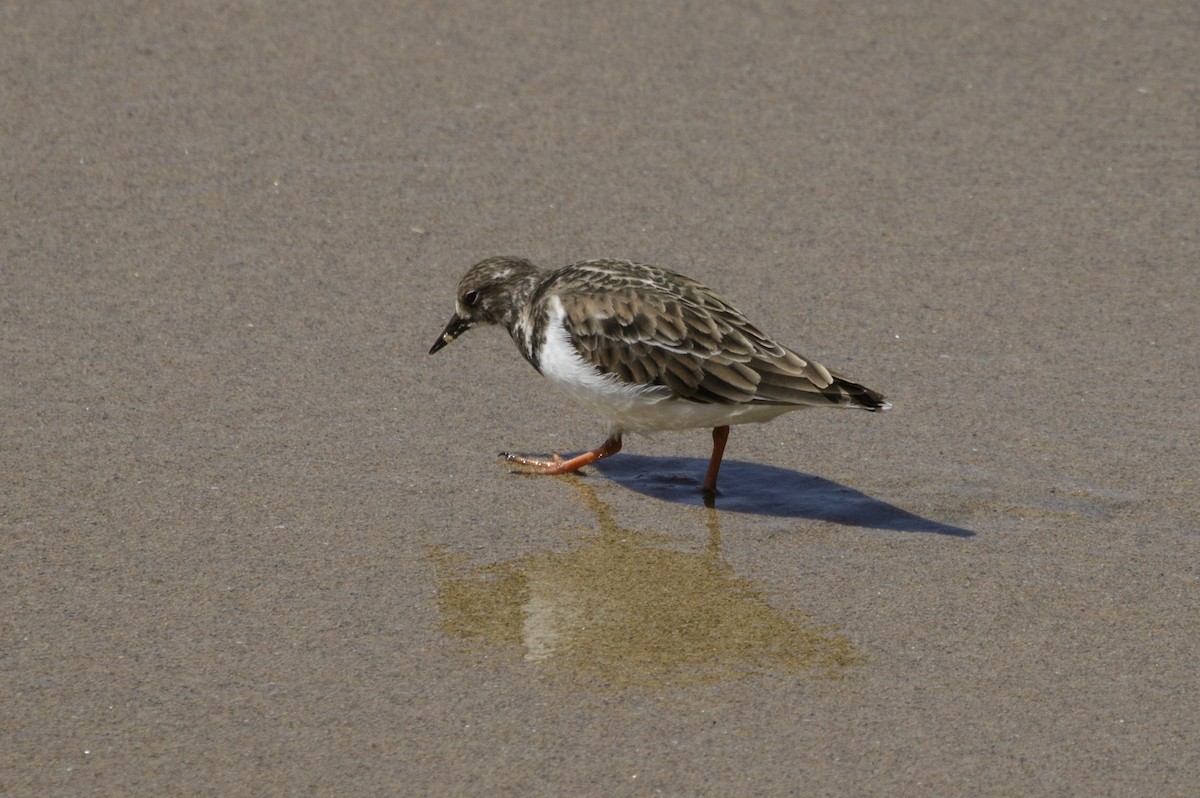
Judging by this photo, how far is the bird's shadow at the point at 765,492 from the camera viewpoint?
6949mm

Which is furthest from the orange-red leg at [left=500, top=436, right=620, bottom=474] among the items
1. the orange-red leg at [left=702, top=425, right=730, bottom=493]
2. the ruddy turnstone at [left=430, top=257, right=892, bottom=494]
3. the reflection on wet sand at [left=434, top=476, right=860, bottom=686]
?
the reflection on wet sand at [left=434, top=476, right=860, bottom=686]

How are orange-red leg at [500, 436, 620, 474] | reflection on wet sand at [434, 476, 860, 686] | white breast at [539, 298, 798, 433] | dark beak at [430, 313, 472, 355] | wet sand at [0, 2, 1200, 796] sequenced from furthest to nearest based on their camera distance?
dark beak at [430, 313, 472, 355] → orange-red leg at [500, 436, 620, 474] → white breast at [539, 298, 798, 433] → reflection on wet sand at [434, 476, 860, 686] → wet sand at [0, 2, 1200, 796]

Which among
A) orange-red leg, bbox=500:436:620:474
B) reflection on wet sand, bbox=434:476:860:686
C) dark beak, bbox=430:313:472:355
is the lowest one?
reflection on wet sand, bbox=434:476:860:686

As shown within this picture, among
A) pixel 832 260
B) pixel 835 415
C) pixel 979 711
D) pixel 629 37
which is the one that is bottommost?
pixel 979 711

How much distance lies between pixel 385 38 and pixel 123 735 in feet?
24.2

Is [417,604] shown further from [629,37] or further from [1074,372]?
[629,37]

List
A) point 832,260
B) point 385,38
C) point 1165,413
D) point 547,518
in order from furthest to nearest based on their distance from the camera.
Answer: point 385,38 < point 832,260 < point 1165,413 < point 547,518

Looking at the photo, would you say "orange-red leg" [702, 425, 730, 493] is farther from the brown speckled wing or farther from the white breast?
the brown speckled wing

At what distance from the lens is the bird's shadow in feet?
22.8

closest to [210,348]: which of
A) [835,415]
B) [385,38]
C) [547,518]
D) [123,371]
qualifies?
[123,371]

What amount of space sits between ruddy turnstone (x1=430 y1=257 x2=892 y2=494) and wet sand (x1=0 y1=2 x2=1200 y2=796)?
44 centimetres

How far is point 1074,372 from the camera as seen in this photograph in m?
8.13

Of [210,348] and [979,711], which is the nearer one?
[979,711]

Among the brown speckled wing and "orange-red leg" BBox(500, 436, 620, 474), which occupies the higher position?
the brown speckled wing
